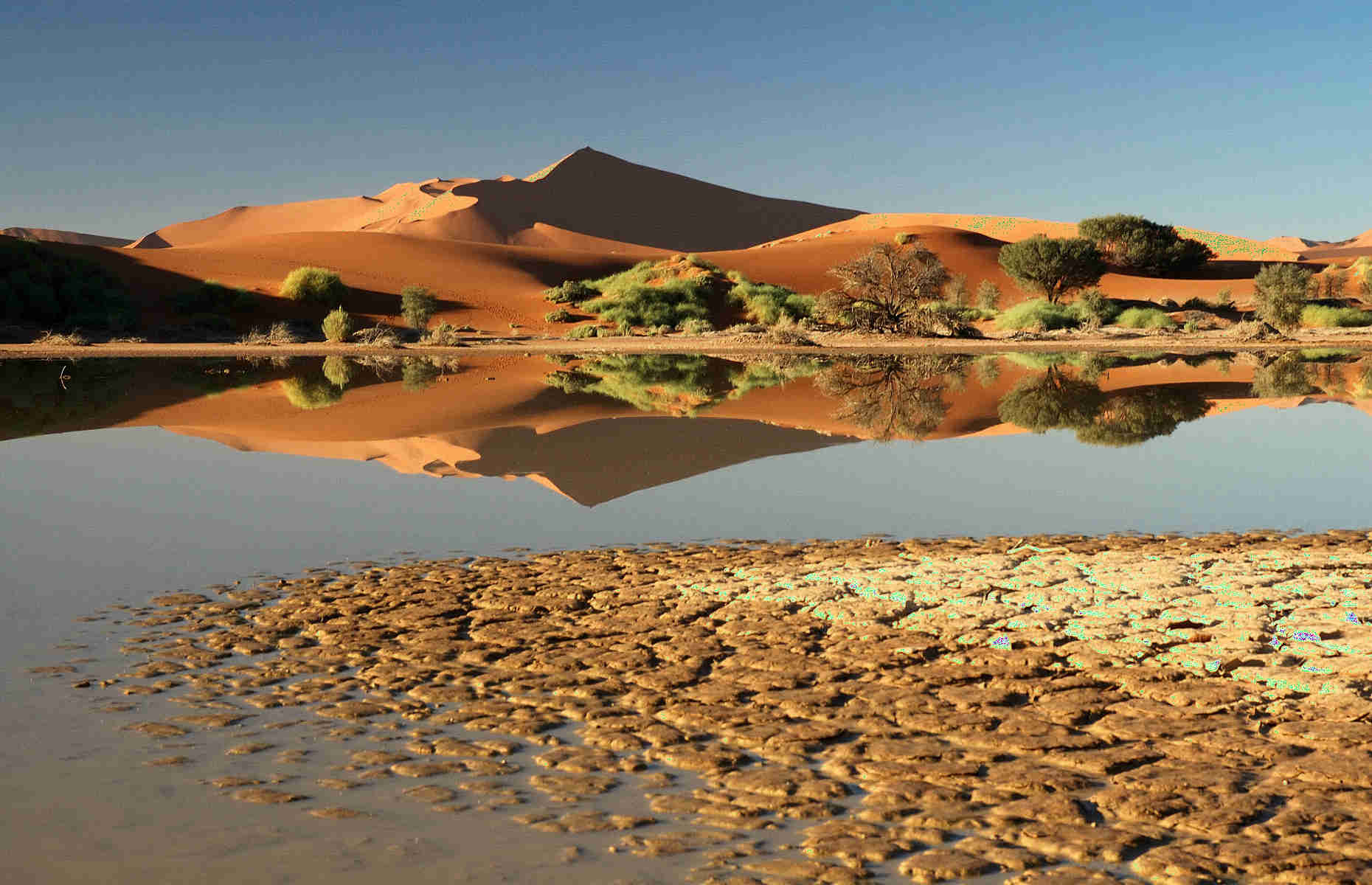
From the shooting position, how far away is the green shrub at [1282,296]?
151ft

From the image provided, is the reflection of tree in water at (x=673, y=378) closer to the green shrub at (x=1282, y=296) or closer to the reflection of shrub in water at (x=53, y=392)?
the reflection of shrub in water at (x=53, y=392)

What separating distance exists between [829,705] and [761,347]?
121ft

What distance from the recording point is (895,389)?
2480 cm

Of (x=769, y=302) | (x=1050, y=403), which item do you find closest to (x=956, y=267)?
(x=769, y=302)

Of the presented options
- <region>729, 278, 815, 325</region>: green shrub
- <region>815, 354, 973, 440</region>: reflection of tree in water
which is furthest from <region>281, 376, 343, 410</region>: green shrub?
<region>729, 278, 815, 325</region>: green shrub

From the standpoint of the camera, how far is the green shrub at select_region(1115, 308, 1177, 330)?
47.2 metres

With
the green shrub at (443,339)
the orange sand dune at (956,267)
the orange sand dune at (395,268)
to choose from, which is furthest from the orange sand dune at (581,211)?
the green shrub at (443,339)

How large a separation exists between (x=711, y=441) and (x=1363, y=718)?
11398mm

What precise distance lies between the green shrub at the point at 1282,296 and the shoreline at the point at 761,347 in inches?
33.0

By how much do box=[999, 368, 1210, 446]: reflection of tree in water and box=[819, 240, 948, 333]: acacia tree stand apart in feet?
56.3

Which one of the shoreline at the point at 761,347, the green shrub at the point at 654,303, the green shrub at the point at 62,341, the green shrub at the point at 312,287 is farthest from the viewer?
the green shrub at the point at 312,287

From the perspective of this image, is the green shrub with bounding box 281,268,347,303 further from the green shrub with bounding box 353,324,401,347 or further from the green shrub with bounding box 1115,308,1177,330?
the green shrub with bounding box 1115,308,1177,330

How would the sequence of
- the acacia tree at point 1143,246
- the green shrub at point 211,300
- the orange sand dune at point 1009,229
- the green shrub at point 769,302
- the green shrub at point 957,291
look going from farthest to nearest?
the orange sand dune at point 1009,229 → the acacia tree at point 1143,246 → the green shrub at point 957,291 → the green shrub at point 211,300 → the green shrub at point 769,302

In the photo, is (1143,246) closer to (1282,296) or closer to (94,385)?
(1282,296)
